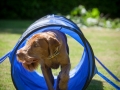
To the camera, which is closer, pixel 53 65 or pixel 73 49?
pixel 53 65

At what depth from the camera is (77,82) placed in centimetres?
542

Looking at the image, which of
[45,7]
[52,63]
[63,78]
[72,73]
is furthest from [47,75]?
[45,7]

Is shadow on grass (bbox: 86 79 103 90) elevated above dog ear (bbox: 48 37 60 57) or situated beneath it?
situated beneath

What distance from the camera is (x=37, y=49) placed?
13.1 ft

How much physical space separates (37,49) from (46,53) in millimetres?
170

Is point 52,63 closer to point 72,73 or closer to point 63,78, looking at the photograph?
point 63,78

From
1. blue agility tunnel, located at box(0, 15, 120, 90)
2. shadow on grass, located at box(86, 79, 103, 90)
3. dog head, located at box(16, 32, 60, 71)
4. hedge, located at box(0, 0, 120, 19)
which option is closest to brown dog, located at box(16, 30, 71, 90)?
dog head, located at box(16, 32, 60, 71)

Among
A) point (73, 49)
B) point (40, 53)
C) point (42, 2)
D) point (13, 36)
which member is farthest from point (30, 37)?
point (42, 2)

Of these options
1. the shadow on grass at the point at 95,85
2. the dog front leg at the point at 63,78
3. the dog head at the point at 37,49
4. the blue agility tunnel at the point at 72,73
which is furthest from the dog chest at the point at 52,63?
the shadow on grass at the point at 95,85

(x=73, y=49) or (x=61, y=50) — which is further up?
(x=61, y=50)

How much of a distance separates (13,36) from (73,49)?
107 inches

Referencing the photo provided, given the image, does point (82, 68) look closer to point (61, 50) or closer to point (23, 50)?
point (61, 50)

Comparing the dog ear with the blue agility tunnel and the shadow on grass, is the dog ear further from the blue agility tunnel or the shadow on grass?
the shadow on grass

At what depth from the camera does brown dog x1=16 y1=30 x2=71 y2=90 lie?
3.96 metres
